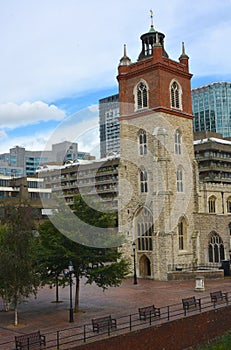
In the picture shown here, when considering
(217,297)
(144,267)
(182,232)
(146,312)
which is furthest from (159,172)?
(146,312)

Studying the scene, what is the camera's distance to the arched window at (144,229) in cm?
4229

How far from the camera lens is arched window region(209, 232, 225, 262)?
45688 mm

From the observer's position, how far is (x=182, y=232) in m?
43.2

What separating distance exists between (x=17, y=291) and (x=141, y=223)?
833 inches

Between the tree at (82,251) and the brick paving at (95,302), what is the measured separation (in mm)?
1776

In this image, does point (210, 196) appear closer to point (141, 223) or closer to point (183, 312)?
point (141, 223)

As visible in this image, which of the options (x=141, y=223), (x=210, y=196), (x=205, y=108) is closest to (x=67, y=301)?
(x=141, y=223)

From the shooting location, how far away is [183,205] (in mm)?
42969

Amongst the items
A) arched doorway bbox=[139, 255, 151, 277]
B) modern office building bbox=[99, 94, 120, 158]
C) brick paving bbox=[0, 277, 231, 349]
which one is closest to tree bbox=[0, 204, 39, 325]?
brick paving bbox=[0, 277, 231, 349]

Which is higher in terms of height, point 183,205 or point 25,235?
point 183,205

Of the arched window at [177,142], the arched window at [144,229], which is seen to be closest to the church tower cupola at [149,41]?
the arched window at [177,142]

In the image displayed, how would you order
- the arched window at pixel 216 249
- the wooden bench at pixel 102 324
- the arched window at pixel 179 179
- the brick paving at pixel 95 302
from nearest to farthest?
the wooden bench at pixel 102 324 < the brick paving at pixel 95 302 < the arched window at pixel 179 179 < the arched window at pixel 216 249

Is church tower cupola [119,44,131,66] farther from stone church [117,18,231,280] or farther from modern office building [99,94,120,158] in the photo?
modern office building [99,94,120,158]

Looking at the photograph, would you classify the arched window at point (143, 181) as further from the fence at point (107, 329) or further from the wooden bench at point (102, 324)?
the wooden bench at point (102, 324)
